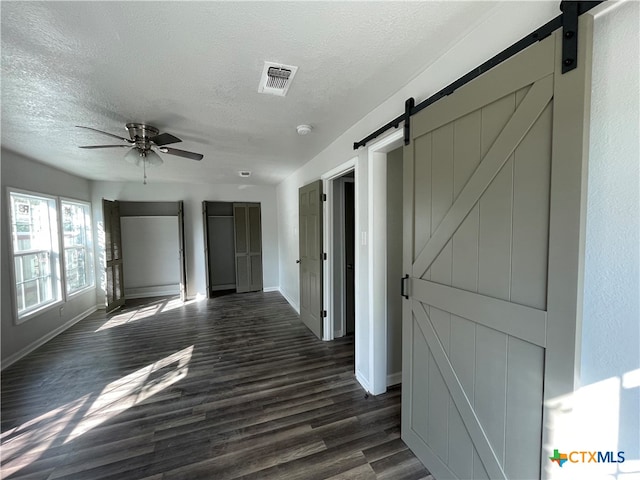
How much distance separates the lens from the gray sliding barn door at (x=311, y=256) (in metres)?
3.43

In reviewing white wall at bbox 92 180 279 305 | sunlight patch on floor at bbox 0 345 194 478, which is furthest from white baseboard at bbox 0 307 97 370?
sunlight patch on floor at bbox 0 345 194 478

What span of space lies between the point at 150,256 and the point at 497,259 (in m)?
6.66

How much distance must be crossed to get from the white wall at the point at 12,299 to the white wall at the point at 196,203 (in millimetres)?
815

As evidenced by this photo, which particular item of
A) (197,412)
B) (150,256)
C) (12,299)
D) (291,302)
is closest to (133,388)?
(197,412)

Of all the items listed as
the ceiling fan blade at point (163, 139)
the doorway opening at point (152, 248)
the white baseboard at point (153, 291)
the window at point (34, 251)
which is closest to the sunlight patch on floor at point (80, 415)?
the window at point (34, 251)

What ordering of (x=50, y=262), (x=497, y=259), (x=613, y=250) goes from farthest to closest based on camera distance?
(x=50, y=262)
(x=497, y=259)
(x=613, y=250)

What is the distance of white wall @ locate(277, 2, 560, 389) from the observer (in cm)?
112

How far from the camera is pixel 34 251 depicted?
3.52 m

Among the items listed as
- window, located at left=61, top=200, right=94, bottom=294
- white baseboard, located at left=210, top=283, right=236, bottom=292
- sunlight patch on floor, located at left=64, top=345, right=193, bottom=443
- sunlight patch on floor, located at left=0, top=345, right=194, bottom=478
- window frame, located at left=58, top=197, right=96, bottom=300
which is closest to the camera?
sunlight patch on floor, located at left=0, top=345, right=194, bottom=478

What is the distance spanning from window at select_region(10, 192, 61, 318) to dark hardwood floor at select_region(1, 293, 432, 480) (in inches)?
27.3

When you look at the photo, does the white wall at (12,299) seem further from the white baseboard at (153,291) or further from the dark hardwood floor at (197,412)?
the white baseboard at (153,291)

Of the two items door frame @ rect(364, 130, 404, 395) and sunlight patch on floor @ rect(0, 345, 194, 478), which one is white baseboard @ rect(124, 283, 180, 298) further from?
door frame @ rect(364, 130, 404, 395)

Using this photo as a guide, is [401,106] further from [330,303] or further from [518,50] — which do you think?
[330,303]

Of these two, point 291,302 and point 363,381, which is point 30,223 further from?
point 363,381
